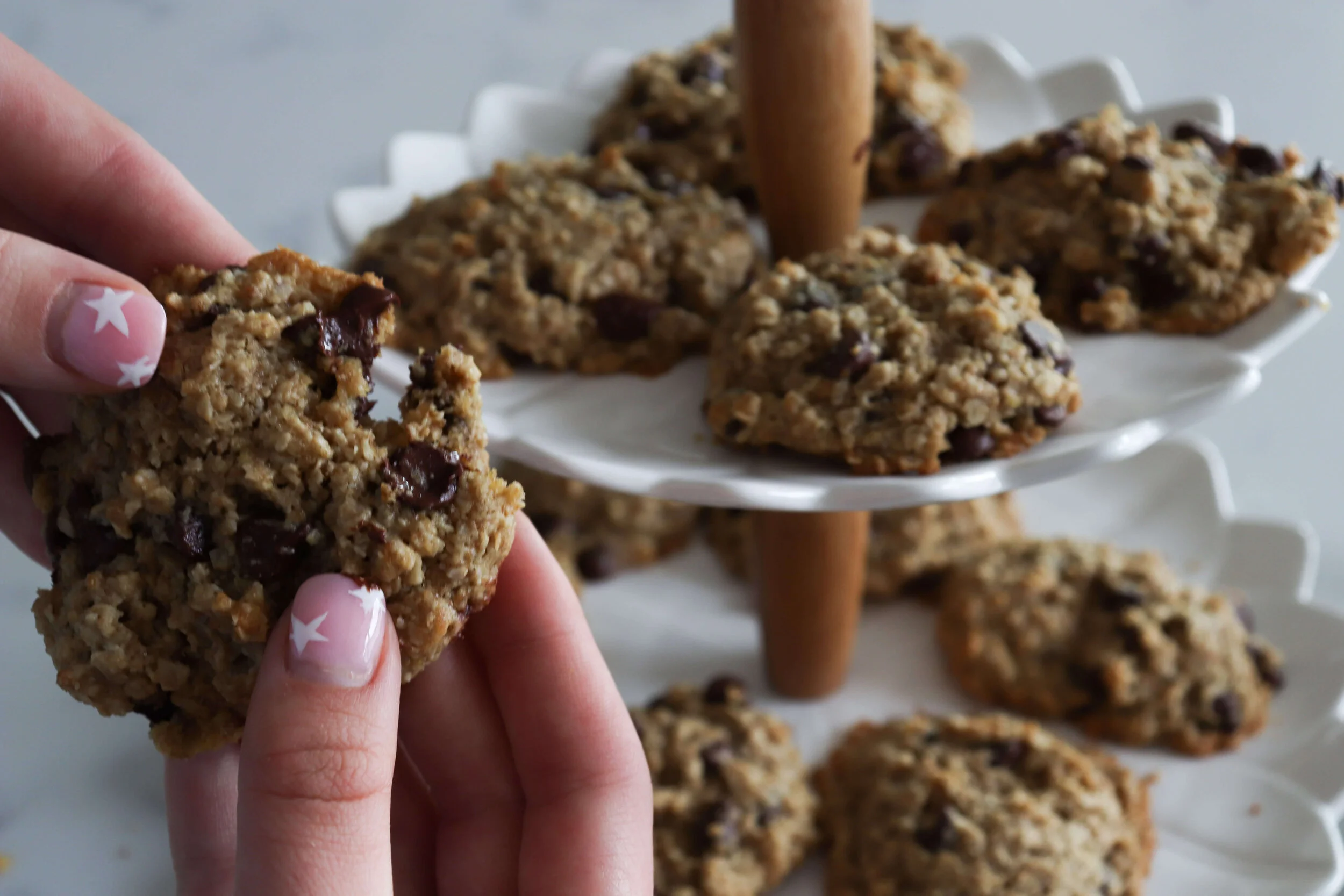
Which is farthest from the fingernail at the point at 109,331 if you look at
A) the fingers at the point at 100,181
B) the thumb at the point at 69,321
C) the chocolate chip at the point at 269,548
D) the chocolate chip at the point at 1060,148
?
the chocolate chip at the point at 1060,148

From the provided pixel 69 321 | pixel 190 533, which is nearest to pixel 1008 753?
pixel 190 533

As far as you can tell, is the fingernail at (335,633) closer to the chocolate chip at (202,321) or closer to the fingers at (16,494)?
the chocolate chip at (202,321)

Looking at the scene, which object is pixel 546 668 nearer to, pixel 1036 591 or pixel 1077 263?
pixel 1077 263

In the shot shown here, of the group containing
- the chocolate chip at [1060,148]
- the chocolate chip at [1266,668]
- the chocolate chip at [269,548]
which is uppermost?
the chocolate chip at [1060,148]

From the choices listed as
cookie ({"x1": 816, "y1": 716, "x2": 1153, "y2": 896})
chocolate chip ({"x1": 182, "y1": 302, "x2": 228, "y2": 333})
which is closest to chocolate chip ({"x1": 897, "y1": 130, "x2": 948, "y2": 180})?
cookie ({"x1": 816, "y1": 716, "x2": 1153, "y2": 896})

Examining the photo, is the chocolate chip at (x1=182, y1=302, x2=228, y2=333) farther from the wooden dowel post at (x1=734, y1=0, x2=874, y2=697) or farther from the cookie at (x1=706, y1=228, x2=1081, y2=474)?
the wooden dowel post at (x1=734, y1=0, x2=874, y2=697)

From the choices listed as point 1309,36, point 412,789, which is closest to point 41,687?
point 412,789
